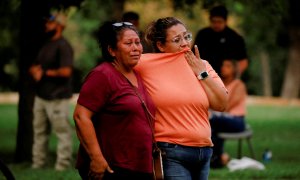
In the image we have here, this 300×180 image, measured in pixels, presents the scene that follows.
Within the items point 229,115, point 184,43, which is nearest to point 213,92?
point 184,43

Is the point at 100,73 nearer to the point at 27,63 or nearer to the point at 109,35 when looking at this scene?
the point at 109,35

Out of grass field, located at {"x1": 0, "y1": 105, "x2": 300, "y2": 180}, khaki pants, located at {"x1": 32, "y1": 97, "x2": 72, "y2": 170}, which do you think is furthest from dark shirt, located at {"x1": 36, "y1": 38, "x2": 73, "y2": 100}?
grass field, located at {"x1": 0, "y1": 105, "x2": 300, "y2": 180}

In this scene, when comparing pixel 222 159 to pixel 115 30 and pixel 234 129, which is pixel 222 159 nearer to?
pixel 234 129

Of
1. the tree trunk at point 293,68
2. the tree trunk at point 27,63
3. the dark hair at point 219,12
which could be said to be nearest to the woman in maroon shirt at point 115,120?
the dark hair at point 219,12

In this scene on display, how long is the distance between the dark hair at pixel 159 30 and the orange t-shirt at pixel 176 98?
17 cm

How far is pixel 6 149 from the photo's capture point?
1680cm

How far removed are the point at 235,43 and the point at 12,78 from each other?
4392cm

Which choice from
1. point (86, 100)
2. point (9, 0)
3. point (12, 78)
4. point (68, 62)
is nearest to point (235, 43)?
point (68, 62)

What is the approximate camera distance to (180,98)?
6137 mm

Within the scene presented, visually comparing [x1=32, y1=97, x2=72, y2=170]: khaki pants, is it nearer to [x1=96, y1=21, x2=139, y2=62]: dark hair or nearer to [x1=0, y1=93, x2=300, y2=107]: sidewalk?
[x1=96, y1=21, x2=139, y2=62]: dark hair

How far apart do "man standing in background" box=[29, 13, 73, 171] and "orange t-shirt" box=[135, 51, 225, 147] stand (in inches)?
242

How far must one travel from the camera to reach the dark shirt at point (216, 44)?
1193 cm

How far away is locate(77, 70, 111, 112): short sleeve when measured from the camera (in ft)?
19.1

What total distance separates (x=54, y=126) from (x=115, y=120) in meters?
6.75
